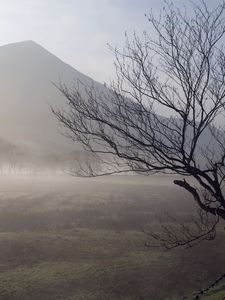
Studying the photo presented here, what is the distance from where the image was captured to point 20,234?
138 feet

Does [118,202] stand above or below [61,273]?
above

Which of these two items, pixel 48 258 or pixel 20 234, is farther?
pixel 20 234

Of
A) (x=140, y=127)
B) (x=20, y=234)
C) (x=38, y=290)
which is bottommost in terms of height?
(x=38, y=290)

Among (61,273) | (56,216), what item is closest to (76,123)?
(61,273)

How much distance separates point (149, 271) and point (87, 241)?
10.3 metres

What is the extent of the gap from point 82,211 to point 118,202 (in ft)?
38.2

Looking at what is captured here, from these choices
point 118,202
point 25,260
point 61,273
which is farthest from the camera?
point 118,202

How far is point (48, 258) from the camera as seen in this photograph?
3459 centimetres

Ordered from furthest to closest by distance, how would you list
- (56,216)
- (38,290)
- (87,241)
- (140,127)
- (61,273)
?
(56,216) → (87,241) → (61,273) → (38,290) → (140,127)

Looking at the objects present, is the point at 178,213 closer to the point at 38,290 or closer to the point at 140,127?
the point at 38,290

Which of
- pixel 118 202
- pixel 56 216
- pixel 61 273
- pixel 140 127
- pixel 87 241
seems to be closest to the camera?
pixel 140 127

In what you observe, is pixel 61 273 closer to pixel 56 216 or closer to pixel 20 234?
pixel 20 234

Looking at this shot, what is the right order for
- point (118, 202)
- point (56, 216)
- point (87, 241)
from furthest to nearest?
1. point (118, 202)
2. point (56, 216)
3. point (87, 241)

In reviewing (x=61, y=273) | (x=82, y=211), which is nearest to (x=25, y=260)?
(x=61, y=273)
